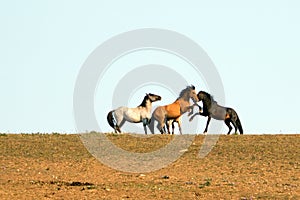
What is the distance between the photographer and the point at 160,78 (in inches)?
1297

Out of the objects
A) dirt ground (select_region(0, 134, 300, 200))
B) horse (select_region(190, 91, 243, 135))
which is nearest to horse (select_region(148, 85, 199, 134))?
horse (select_region(190, 91, 243, 135))

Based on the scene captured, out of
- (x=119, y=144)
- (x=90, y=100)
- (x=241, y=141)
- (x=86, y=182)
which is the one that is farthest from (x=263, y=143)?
(x=86, y=182)

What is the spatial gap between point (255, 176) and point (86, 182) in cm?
530

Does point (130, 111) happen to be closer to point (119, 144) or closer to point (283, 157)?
point (119, 144)

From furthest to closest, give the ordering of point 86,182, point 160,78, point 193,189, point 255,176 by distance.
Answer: point 160,78
point 255,176
point 86,182
point 193,189

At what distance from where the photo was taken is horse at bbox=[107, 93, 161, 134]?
38.5 m

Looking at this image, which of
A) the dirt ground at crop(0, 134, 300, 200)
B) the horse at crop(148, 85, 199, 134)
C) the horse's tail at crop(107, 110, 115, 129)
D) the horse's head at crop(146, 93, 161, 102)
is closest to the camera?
the dirt ground at crop(0, 134, 300, 200)

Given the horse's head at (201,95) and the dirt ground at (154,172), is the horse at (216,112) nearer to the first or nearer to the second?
the horse's head at (201,95)

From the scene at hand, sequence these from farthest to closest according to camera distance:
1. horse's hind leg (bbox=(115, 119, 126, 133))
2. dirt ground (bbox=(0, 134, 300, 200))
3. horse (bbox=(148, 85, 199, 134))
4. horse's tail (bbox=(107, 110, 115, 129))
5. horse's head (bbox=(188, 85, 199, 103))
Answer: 1. horse's head (bbox=(188, 85, 199, 103))
2. horse (bbox=(148, 85, 199, 134))
3. horse's hind leg (bbox=(115, 119, 126, 133))
4. horse's tail (bbox=(107, 110, 115, 129))
5. dirt ground (bbox=(0, 134, 300, 200))

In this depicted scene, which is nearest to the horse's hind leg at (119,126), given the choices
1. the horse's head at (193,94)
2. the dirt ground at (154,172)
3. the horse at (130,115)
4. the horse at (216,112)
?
the horse at (130,115)

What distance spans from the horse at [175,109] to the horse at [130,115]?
0.43 metres

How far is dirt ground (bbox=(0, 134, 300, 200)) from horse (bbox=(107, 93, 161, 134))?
15.7ft

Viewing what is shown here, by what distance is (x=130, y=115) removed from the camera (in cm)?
3875

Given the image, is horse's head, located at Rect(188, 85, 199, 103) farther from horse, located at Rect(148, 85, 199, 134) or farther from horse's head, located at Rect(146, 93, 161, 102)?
horse's head, located at Rect(146, 93, 161, 102)
